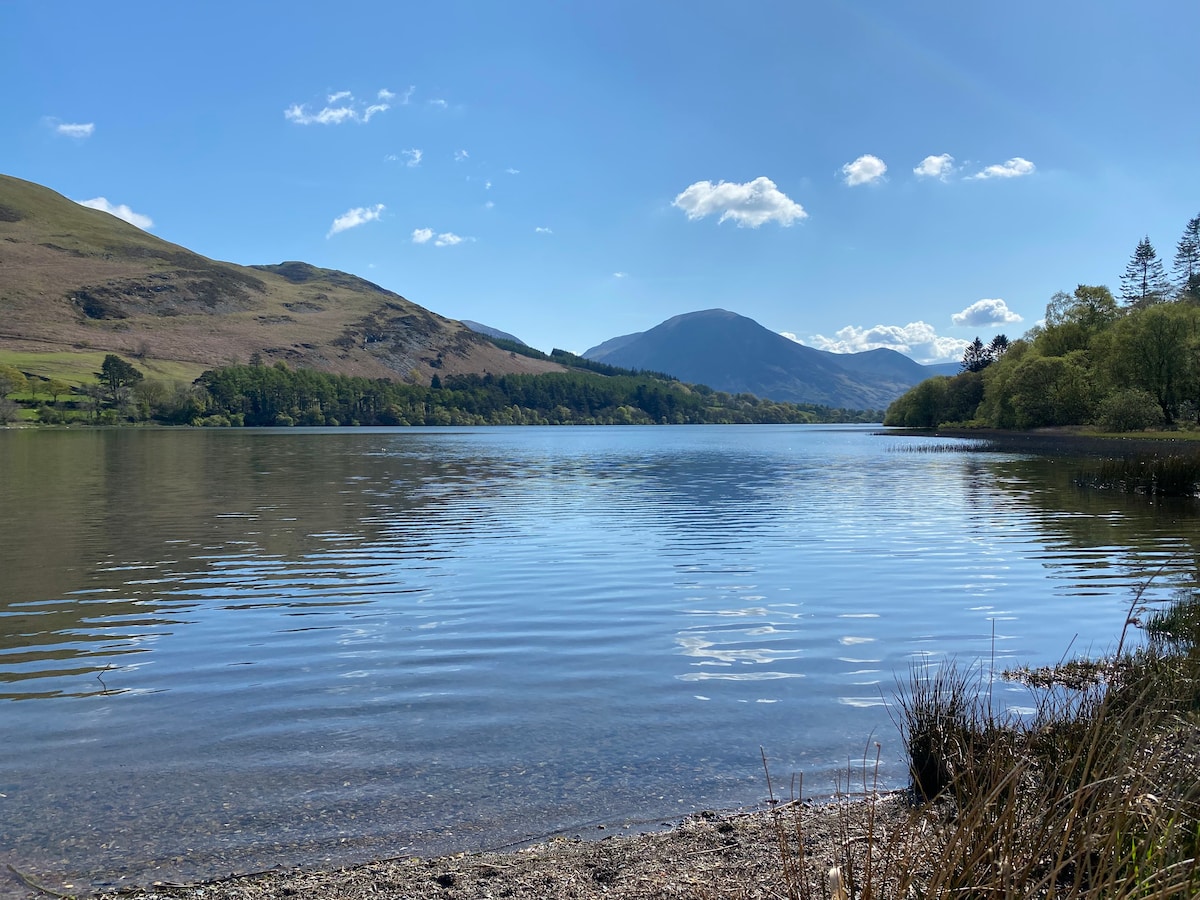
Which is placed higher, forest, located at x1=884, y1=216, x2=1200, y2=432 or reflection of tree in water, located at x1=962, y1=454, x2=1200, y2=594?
forest, located at x1=884, y1=216, x2=1200, y2=432

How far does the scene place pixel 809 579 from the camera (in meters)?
22.2

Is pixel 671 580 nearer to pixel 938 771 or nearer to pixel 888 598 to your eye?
pixel 888 598

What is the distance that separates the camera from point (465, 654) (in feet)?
49.1

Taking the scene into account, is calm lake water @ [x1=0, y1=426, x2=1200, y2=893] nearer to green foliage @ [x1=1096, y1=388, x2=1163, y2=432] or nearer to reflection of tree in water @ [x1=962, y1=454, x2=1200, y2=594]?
reflection of tree in water @ [x1=962, y1=454, x2=1200, y2=594]

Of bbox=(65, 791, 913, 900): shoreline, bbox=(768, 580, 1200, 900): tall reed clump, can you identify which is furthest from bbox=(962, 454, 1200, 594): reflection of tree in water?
bbox=(65, 791, 913, 900): shoreline

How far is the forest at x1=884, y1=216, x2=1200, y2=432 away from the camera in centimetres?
9700

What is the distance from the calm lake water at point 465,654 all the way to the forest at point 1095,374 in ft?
247

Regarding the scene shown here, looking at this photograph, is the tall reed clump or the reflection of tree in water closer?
the tall reed clump

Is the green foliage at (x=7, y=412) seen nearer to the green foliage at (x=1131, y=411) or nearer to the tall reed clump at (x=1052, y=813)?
the green foliage at (x=1131, y=411)

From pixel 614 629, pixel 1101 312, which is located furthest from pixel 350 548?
pixel 1101 312

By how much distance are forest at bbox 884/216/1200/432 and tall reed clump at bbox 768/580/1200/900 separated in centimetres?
10198

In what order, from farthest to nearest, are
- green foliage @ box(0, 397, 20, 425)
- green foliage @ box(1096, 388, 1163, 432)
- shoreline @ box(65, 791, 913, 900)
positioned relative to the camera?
green foliage @ box(0, 397, 20, 425) → green foliage @ box(1096, 388, 1163, 432) → shoreline @ box(65, 791, 913, 900)

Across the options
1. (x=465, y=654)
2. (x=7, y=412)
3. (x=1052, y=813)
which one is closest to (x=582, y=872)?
(x=1052, y=813)

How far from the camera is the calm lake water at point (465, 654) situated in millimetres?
8516
